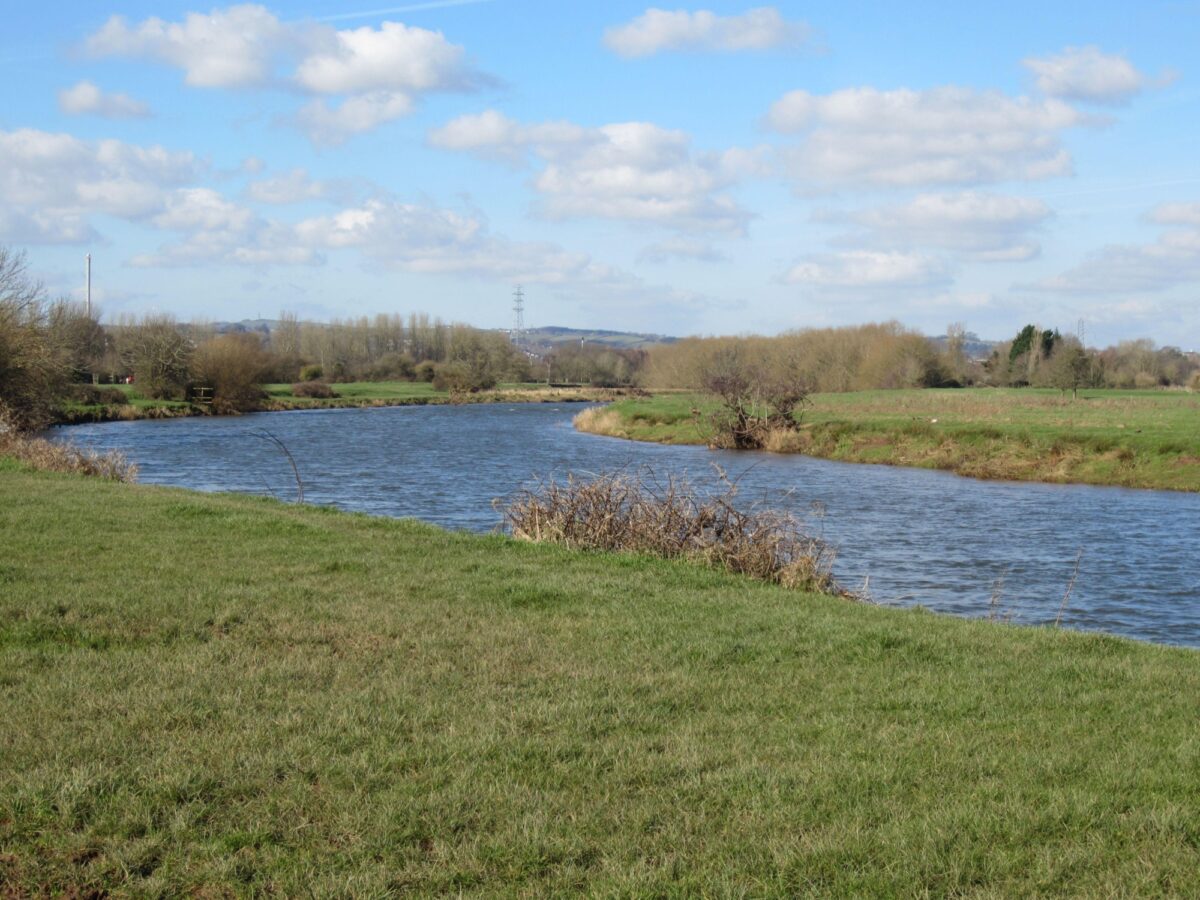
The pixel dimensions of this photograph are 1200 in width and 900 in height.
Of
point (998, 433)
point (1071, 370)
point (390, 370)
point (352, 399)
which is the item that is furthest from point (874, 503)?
point (390, 370)

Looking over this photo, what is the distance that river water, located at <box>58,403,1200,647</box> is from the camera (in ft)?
54.4

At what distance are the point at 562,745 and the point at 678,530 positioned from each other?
26.6ft

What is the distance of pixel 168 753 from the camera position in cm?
562

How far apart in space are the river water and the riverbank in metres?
10.1

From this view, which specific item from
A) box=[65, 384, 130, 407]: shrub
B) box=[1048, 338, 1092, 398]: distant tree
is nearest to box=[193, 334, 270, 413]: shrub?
box=[65, 384, 130, 407]: shrub

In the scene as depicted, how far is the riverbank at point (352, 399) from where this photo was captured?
210ft

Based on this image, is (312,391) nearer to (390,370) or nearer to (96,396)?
(96,396)

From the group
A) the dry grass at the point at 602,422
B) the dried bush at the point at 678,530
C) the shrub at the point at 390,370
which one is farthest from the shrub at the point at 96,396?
the dried bush at the point at 678,530

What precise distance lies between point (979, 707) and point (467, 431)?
5058cm

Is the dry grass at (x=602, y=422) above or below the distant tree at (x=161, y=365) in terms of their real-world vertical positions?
below

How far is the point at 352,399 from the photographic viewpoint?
87625mm

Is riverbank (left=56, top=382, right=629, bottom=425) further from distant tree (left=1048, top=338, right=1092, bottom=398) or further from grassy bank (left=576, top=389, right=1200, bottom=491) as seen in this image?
distant tree (left=1048, top=338, right=1092, bottom=398)

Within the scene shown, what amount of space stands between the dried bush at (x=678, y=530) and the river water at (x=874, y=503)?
58 cm

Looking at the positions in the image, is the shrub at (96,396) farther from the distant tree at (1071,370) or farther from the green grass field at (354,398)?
the distant tree at (1071,370)
